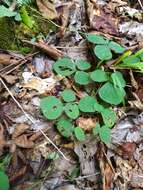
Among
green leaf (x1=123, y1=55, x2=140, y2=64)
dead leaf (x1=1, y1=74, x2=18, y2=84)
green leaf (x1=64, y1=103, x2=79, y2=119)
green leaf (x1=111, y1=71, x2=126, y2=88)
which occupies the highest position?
green leaf (x1=123, y1=55, x2=140, y2=64)

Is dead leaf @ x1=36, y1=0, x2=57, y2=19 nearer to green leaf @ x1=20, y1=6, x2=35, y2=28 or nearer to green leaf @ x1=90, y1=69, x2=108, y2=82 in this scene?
green leaf @ x1=20, y1=6, x2=35, y2=28

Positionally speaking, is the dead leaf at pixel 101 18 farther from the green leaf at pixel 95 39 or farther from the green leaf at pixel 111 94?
the green leaf at pixel 111 94

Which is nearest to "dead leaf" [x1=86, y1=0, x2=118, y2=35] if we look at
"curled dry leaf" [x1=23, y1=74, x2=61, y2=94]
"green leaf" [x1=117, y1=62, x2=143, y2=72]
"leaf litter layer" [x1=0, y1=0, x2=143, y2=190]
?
"leaf litter layer" [x1=0, y1=0, x2=143, y2=190]

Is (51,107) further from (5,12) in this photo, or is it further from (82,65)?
(5,12)

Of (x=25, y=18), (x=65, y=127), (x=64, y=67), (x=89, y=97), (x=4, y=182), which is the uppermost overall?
(x=25, y=18)

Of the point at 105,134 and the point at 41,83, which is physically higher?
the point at 41,83

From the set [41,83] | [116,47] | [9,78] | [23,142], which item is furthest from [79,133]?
[116,47]
